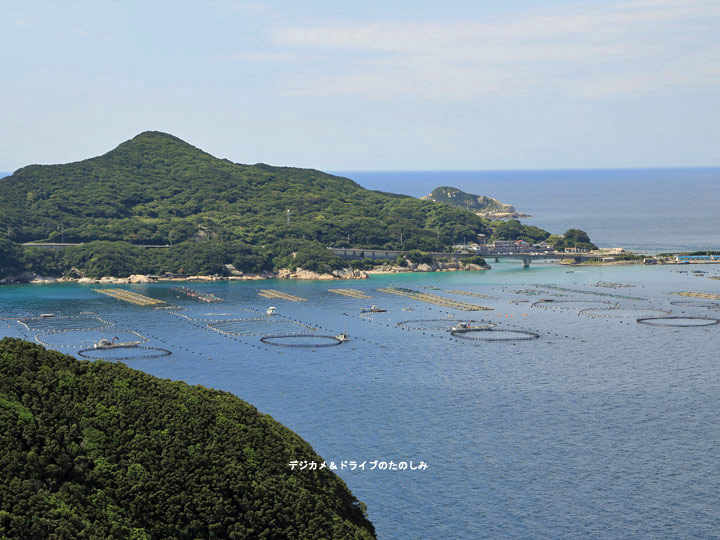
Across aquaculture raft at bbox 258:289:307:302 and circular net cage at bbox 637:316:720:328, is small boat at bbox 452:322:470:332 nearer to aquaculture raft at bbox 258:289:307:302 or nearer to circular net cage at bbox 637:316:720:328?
circular net cage at bbox 637:316:720:328

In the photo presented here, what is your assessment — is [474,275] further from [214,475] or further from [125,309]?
[214,475]

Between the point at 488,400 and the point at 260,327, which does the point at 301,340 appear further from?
the point at 488,400

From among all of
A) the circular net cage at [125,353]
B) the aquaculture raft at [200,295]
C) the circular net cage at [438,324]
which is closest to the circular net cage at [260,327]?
the circular net cage at [438,324]

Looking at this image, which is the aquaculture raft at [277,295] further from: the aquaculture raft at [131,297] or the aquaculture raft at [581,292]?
the aquaculture raft at [581,292]

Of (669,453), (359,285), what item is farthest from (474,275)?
(669,453)

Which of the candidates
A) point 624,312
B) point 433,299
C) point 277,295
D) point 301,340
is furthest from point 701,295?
point 301,340

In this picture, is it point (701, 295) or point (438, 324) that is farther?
point (701, 295)
